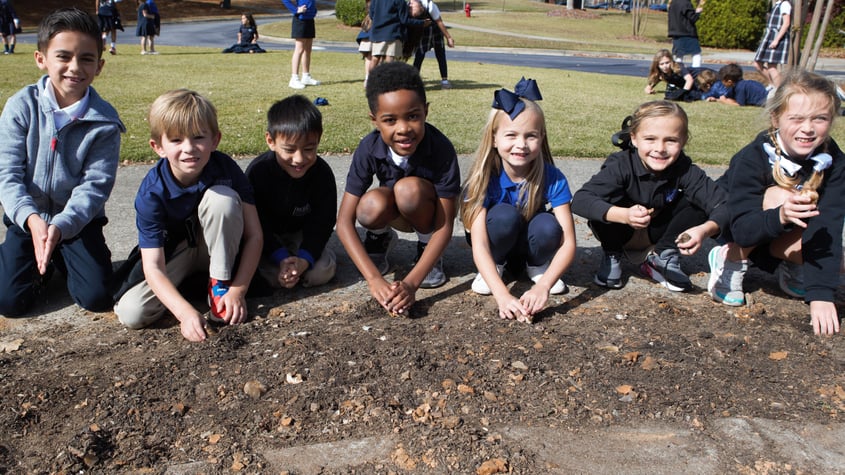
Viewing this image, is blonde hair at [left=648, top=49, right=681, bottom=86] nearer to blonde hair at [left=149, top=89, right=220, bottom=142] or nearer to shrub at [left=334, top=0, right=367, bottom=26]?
blonde hair at [left=149, top=89, right=220, bottom=142]

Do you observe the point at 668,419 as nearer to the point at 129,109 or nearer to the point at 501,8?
the point at 129,109

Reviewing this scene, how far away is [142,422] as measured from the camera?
2395 mm

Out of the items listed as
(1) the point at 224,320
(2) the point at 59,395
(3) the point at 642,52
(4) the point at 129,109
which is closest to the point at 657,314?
(1) the point at 224,320

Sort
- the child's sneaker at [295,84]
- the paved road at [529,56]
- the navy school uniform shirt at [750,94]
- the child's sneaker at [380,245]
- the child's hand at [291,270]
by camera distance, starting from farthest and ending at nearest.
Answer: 1. the paved road at [529,56]
2. the child's sneaker at [295,84]
3. the navy school uniform shirt at [750,94]
4. the child's sneaker at [380,245]
5. the child's hand at [291,270]

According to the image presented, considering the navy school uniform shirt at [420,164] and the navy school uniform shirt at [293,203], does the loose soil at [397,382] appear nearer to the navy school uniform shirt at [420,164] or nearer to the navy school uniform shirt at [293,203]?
the navy school uniform shirt at [293,203]

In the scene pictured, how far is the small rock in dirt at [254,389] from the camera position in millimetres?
2553

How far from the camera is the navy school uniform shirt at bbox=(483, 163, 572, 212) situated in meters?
3.49

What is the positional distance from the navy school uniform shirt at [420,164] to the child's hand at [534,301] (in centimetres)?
65

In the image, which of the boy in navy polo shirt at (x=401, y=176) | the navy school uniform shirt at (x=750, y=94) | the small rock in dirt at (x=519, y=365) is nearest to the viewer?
the small rock in dirt at (x=519, y=365)

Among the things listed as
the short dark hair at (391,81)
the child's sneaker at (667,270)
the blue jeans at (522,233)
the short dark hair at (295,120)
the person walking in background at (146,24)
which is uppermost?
the person walking in background at (146,24)

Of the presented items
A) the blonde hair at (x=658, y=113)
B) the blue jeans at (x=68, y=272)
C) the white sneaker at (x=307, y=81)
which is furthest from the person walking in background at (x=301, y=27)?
the blonde hair at (x=658, y=113)

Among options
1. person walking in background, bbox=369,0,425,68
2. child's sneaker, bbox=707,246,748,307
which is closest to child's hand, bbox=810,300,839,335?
child's sneaker, bbox=707,246,748,307

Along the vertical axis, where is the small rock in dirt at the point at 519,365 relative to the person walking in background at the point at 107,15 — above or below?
below

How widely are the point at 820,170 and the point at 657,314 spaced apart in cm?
102
